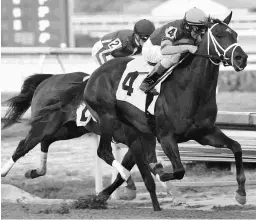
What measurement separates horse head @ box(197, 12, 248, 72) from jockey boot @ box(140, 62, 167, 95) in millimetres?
343

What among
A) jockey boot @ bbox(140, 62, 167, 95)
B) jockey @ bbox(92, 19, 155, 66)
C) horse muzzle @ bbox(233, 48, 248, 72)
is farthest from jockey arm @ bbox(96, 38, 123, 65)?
horse muzzle @ bbox(233, 48, 248, 72)

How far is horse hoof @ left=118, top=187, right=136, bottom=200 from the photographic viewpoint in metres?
8.54

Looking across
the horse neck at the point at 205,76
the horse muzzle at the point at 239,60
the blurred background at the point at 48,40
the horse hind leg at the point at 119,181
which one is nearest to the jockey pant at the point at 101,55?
the blurred background at the point at 48,40

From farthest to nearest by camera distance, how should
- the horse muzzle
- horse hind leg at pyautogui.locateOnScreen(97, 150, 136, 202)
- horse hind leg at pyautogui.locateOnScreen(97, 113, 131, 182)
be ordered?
horse hind leg at pyautogui.locateOnScreen(97, 150, 136, 202) < horse hind leg at pyautogui.locateOnScreen(97, 113, 131, 182) < the horse muzzle

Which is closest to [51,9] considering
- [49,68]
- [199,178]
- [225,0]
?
[49,68]

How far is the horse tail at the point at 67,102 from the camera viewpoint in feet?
28.0

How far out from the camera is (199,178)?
30.1 ft

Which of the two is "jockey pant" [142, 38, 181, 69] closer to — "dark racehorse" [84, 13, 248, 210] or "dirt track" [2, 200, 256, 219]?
"dark racehorse" [84, 13, 248, 210]

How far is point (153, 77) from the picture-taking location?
7324mm

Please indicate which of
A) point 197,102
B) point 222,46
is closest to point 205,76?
point 197,102

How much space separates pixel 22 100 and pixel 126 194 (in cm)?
138

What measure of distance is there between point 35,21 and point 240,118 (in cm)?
574

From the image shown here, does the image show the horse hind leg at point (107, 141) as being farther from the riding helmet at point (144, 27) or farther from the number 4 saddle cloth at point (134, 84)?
the riding helmet at point (144, 27)

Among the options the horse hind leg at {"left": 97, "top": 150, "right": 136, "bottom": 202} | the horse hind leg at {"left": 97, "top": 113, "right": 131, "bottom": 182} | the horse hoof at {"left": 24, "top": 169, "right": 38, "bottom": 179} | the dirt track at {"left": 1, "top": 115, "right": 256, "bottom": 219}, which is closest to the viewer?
the dirt track at {"left": 1, "top": 115, "right": 256, "bottom": 219}
